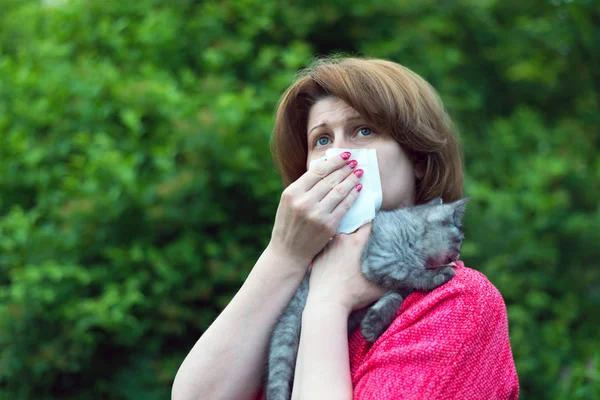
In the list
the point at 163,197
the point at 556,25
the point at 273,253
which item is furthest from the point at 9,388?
the point at 556,25

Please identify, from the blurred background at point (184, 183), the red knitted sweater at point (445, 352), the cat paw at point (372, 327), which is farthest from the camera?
the blurred background at point (184, 183)

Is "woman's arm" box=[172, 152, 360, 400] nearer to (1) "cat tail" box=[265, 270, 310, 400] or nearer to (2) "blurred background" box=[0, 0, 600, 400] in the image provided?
(1) "cat tail" box=[265, 270, 310, 400]

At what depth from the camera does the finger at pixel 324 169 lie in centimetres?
200

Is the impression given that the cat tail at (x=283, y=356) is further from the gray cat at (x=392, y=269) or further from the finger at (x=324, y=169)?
the finger at (x=324, y=169)

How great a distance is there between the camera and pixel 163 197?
3570mm

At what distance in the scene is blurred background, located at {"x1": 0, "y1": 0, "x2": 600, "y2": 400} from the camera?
3.56 metres

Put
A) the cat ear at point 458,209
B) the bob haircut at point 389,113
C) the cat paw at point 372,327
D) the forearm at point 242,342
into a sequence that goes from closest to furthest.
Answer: the cat paw at point 372,327, the forearm at point 242,342, the bob haircut at point 389,113, the cat ear at point 458,209

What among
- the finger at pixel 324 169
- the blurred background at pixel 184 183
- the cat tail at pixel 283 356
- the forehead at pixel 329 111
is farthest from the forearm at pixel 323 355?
the blurred background at pixel 184 183

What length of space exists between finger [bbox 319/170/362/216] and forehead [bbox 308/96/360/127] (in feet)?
0.70

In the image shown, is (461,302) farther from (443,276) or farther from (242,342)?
(242,342)

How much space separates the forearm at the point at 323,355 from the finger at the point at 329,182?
34 centimetres

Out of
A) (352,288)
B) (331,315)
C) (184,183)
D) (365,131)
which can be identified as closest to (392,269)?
(352,288)

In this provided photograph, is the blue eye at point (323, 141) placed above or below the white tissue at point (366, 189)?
above

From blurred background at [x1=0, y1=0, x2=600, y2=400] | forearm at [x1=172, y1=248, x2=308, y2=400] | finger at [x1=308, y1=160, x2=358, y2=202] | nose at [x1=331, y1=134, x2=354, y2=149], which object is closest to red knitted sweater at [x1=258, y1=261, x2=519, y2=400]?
forearm at [x1=172, y1=248, x2=308, y2=400]
